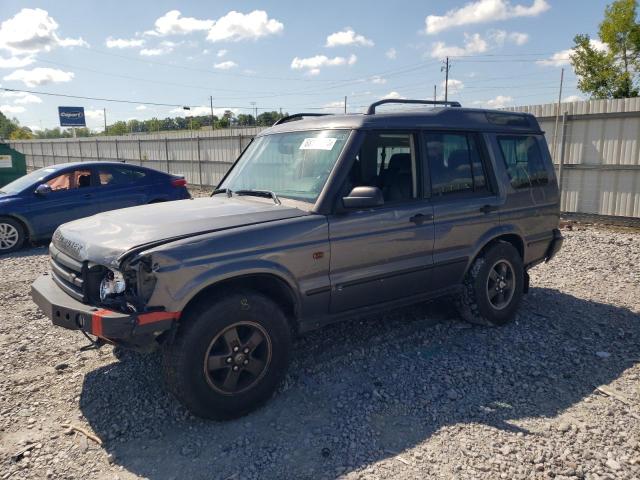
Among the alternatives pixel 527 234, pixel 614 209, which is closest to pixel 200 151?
pixel 614 209

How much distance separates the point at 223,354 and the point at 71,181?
7315mm

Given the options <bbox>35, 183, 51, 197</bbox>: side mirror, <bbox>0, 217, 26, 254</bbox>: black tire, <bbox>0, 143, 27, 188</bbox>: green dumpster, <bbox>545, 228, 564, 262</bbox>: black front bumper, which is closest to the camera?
<bbox>545, 228, 564, 262</bbox>: black front bumper

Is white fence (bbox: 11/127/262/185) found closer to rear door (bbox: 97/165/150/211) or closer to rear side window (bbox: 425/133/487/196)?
rear door (bbox: 97/165/150/211)

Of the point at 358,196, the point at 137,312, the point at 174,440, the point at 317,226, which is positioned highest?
the point at 358,196

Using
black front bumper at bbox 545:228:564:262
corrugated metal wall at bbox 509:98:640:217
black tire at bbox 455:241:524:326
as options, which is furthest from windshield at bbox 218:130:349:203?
corrugated metal wall at bbox 509:98:640:217

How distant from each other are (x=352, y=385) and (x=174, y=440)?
136cm

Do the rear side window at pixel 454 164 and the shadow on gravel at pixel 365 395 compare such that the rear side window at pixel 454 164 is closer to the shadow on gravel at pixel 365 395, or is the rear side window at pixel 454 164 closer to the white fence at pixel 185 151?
the shadow on gravel at pixel 365 395

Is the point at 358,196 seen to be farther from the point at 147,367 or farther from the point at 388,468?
the point at 147,367

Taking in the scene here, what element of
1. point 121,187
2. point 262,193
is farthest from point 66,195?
point 262,193

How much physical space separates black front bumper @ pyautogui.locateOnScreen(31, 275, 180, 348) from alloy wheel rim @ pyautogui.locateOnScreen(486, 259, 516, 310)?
317 centimetres

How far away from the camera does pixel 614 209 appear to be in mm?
10055

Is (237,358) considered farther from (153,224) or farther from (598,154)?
(598,154)

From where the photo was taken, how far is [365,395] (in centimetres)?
366

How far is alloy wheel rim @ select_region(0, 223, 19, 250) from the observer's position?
862cm
